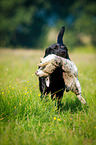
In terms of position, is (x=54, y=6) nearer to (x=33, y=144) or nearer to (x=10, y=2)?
(x=10, y=2)

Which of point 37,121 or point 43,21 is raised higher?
point 43,21

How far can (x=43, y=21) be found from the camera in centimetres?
2536

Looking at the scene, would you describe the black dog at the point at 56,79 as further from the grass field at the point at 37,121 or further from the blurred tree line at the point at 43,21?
the blurred tree line at the point at 43,21

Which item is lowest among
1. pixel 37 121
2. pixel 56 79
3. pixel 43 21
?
pixel 37 121

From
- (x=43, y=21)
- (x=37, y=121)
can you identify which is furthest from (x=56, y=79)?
(x=43, y=21)

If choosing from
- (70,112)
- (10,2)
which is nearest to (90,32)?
(10,2)

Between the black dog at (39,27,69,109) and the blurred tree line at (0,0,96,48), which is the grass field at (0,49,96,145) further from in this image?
the blurred tree line at (0,0,96,48)

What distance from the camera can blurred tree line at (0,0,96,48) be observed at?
69.2 feet

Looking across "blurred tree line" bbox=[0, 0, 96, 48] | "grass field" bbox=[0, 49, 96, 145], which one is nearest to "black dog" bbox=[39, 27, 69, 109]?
"grass field" bbox=[0, 49, 96, 145]

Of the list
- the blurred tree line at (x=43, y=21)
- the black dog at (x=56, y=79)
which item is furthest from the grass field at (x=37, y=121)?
the blurred tree line at (x=43, y=21)

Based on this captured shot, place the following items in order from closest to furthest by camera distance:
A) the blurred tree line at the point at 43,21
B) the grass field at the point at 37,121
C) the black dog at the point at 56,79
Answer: the grass field at the point at 37,121
the black dog at the point at 56,79
the blurred tree line at the point at 43,21

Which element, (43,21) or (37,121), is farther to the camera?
(43,21)

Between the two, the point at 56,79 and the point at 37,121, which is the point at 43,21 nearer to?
the point at 56,79

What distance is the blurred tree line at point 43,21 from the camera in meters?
21.1
